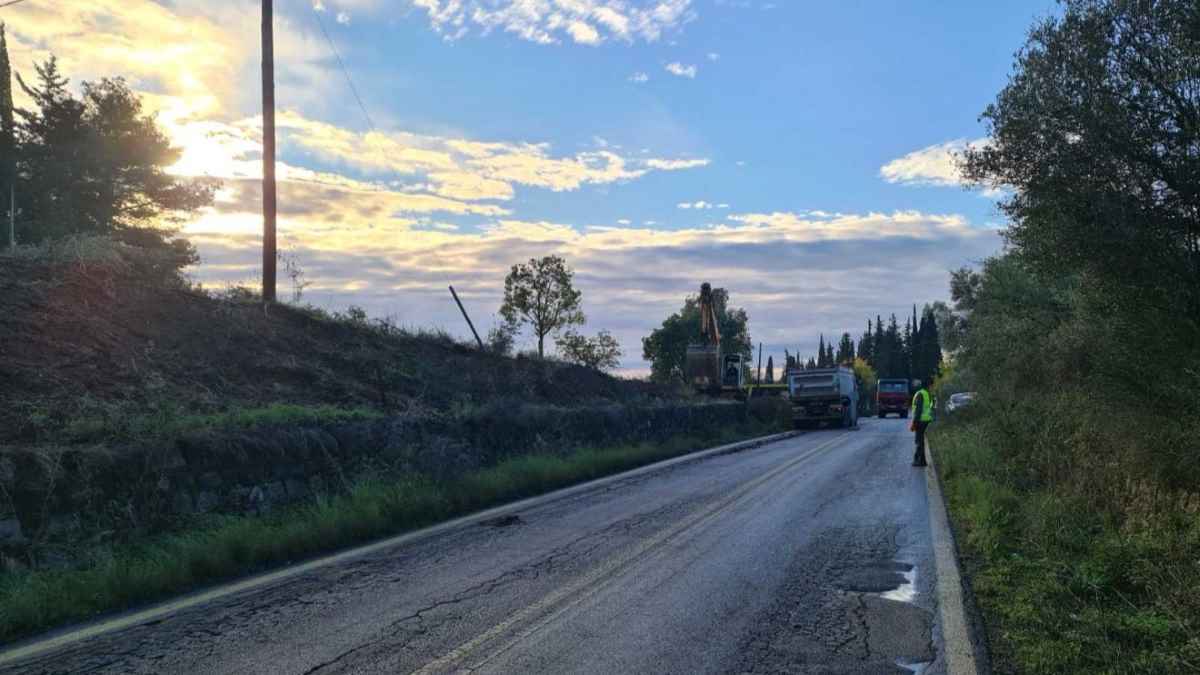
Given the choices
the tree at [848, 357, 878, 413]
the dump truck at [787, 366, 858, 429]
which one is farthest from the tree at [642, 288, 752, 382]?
the dump truck at [787, 366, 858, 429]

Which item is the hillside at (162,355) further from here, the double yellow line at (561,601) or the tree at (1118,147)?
the tree at (1118,147)

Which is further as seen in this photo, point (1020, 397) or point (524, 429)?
point (1020, 397)

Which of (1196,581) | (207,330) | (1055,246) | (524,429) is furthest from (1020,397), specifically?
(207,330)

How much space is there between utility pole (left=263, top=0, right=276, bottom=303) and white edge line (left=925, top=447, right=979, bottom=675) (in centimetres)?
1392

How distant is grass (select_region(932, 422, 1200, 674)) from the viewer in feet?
14.2

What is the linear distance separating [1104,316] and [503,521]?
8108 millimetres

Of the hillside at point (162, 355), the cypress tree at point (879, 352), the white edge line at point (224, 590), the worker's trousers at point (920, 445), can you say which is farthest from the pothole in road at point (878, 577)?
the cypress tree at point (879, 352)

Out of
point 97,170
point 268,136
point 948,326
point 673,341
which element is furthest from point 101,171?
point 673,341

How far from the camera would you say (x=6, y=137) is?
32062 mm

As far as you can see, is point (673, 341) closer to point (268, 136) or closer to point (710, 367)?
point (710, 367)

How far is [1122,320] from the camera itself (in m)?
9.73

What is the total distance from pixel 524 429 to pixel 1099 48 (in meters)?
10.4

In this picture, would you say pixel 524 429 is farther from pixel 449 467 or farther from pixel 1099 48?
pixel 1099 48

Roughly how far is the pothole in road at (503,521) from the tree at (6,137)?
2913 centimetres
